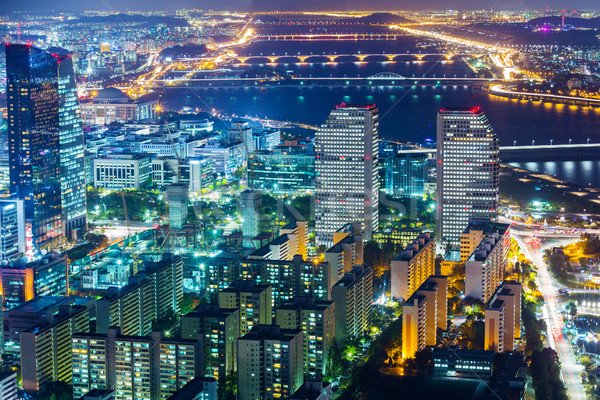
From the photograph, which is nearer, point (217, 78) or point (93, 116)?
point (93, 116)

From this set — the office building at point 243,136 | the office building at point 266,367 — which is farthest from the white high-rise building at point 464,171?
the office building at point 243,136

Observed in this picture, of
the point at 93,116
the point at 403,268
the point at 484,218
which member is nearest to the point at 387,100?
the point at 93,116

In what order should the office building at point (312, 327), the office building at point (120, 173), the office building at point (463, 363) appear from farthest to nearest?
the office building at point (120, 173) → the office building at point (312, 327) → the office building at point (463, 363)

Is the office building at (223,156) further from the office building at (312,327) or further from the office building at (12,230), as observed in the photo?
the office building at (312,327)

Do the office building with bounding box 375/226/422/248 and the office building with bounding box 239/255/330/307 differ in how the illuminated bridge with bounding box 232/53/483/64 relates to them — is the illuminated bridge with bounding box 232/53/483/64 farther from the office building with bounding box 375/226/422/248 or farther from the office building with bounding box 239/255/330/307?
the office building with bounding box 239/255/330/307

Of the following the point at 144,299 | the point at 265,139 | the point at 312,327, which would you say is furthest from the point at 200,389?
the point at 265,139

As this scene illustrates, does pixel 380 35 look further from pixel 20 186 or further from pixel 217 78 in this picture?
pixel 20 186

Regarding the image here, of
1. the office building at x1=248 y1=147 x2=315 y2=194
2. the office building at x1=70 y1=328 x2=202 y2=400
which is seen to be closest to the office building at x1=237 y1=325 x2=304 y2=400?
the office building at x1=70 y1=328 x2=202 y2=400
